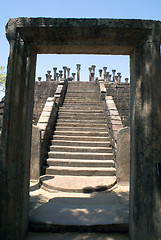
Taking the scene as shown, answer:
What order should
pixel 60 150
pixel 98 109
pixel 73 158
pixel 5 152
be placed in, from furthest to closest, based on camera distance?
pixel 98 109 < pixel 60 150 < pixel 73 158 < pixel 5 152

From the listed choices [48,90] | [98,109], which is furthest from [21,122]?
[48,90]

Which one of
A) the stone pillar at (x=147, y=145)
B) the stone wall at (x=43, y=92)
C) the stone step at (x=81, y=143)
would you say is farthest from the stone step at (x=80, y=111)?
the stone pillar at (x=147, y=145)

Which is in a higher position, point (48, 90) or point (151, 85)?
point (48, 90)

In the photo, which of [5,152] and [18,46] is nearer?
[5,152]

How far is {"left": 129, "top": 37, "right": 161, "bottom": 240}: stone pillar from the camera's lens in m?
1.91

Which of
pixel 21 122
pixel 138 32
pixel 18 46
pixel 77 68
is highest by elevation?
pixel 77 68

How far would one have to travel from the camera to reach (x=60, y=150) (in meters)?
6.39

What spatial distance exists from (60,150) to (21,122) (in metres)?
4.46

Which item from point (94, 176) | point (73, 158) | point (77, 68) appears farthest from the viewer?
point (77, 68)

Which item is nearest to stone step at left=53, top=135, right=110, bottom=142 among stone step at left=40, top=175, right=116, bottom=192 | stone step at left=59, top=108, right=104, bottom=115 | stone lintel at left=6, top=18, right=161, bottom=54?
stone step at left=40, top=175, right=116, bottom=192

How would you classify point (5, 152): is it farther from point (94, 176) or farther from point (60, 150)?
point (60, 150)

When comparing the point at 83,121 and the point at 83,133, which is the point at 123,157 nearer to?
the point at 83,133

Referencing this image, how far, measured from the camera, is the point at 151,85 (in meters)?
1.99

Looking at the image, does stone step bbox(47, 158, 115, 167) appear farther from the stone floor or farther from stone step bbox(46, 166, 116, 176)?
the stone floor
